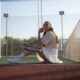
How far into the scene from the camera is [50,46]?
7762 millimetres

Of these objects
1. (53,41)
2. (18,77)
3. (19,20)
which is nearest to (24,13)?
(19,20)

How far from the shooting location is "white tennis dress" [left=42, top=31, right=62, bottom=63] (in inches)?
303

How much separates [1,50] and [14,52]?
57cm

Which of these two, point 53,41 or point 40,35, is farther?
point 40,35

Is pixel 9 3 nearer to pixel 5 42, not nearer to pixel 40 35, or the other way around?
pixel 5 42

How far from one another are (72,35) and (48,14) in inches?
48.9

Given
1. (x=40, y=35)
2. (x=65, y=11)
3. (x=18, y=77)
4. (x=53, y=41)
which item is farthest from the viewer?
(x=65, y=11)

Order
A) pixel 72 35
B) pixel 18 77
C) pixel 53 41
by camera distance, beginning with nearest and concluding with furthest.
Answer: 1. pixel 18 77
2. pixel 53 41
3. pixel 72 35

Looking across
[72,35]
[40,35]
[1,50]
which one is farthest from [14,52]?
[40,35]

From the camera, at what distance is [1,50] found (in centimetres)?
1215

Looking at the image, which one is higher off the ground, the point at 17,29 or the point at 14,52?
the point at 17,29

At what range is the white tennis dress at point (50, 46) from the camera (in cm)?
768

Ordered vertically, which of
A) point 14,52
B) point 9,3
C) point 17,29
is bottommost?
point 14,52

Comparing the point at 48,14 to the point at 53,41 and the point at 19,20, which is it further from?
the point at 53,41
